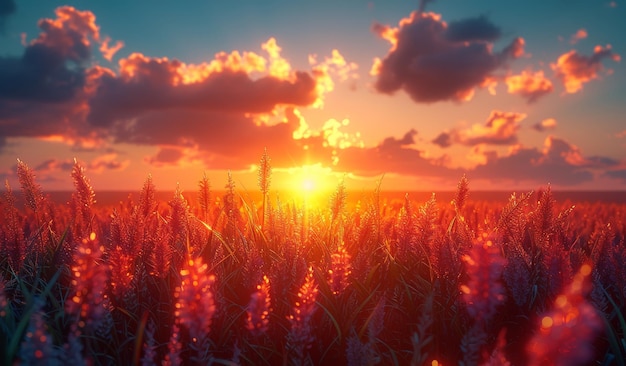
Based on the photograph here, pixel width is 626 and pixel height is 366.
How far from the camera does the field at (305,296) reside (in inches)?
69.2

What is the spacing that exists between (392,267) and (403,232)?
30 centimetres

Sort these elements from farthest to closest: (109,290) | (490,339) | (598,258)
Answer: (598,258)
(109,290)
(490,339)

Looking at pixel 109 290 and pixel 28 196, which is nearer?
pixel 109 290

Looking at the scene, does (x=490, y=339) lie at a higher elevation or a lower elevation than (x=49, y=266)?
lower

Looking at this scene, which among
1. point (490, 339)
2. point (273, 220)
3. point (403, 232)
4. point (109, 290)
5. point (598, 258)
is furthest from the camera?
point (273, 220)

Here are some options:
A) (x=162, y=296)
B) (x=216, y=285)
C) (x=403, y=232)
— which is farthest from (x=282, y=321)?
(x=403, y=232)

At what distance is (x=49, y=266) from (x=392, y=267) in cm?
269

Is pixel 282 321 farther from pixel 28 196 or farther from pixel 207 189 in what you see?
pixel 28 196

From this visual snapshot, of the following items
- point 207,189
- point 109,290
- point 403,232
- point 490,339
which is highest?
point 207,189

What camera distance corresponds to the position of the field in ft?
5.77

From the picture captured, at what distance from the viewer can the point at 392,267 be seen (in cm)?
346

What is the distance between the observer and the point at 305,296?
2.01 metres

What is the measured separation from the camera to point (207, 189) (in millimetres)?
3926

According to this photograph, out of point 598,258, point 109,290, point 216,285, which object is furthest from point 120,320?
point 598,258
